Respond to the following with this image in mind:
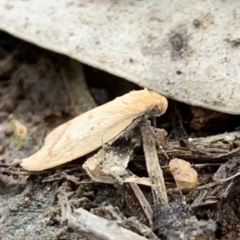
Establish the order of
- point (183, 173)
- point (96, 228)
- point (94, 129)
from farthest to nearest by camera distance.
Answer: point (94, 129) → point (183, 173) → point (96, 228)

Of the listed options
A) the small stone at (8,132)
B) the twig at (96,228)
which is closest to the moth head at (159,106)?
the twig at (96,228)

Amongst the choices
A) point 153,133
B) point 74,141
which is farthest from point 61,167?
point 153,133

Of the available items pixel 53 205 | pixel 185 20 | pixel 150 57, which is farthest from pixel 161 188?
pixel 185 20

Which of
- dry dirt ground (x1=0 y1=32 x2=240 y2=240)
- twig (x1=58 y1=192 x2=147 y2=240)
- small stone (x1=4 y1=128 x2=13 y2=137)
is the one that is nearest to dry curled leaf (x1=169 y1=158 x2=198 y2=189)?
dry dirt ground (x1=0 y1=32 x2=240 y2=240)

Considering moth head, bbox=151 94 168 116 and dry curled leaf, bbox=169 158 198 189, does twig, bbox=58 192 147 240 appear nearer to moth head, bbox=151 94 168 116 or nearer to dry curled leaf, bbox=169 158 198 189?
dry curled leaf, bbox=169 158 198 189

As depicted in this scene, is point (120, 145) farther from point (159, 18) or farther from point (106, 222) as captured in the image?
point (159, 18)

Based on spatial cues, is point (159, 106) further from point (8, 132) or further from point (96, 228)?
point (8, 132)

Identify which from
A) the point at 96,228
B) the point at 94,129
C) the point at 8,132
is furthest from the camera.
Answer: the point at 8,132
